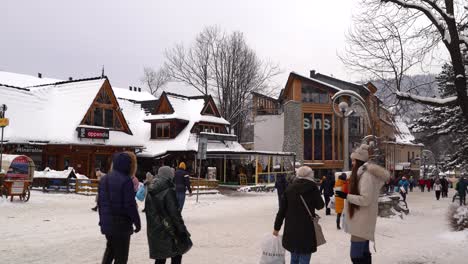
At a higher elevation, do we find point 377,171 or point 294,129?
point 294,129

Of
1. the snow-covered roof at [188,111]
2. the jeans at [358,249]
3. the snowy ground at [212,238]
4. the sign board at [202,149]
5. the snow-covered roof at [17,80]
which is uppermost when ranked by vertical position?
the snow-covered roof at [17,80]

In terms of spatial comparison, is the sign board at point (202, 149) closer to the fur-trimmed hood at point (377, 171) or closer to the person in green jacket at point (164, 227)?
the person in green jacket at point (164, 227)

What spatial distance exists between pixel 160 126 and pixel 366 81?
30427mm

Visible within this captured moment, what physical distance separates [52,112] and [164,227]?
3283 cm

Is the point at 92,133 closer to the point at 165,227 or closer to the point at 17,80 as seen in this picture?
the point at 17,80

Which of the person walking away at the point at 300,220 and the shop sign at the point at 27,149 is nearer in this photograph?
the person walking away at the point at 300,220

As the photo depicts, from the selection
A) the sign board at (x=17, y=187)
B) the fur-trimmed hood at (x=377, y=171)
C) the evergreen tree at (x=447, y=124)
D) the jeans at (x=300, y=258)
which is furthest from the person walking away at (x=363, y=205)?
the evergreen tree at (x=447, y=124)

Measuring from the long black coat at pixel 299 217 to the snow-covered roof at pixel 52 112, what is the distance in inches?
1151

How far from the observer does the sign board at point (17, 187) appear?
20.2m

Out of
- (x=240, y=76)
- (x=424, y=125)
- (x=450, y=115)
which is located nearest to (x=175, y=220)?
(x=450, y=115)

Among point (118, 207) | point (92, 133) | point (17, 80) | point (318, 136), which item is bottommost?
point (118, 207)

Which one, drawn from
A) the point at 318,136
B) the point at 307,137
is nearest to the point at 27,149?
the point at 307,137

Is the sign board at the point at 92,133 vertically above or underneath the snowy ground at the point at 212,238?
above

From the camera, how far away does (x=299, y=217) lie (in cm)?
627
